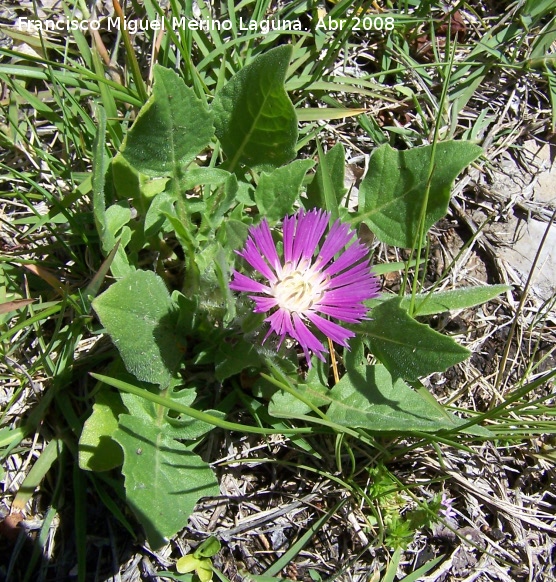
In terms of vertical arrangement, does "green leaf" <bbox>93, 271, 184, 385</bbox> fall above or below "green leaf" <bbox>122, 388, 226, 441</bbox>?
above

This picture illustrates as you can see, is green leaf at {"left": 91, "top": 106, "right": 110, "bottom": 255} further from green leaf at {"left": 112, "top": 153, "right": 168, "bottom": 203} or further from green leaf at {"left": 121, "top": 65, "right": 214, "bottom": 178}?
green leaf at {"left": 112, "top": 153, "right": 168, "bottom": 203}

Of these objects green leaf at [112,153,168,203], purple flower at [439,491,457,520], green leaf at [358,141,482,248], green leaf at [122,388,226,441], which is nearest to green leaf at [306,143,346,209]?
green leaf at [358,141,482,248]

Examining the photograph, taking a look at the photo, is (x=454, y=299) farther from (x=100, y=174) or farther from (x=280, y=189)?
(x=100, y=174)

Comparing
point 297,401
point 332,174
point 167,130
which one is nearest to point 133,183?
point 167,130

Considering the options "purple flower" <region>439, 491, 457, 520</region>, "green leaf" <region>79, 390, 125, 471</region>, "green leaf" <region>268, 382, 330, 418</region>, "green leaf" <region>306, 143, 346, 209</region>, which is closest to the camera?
"green leaf" <region>79, 390, 125, 471</region>

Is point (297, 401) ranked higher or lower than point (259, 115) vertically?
lower

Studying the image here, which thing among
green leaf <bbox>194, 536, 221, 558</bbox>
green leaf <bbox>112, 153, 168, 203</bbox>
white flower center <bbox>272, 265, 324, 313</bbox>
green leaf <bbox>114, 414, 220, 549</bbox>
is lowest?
green leaf <bbox>194, 536, 221, 558</bbox>

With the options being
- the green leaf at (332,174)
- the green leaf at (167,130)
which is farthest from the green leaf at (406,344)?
the green leaf at (167,130)
